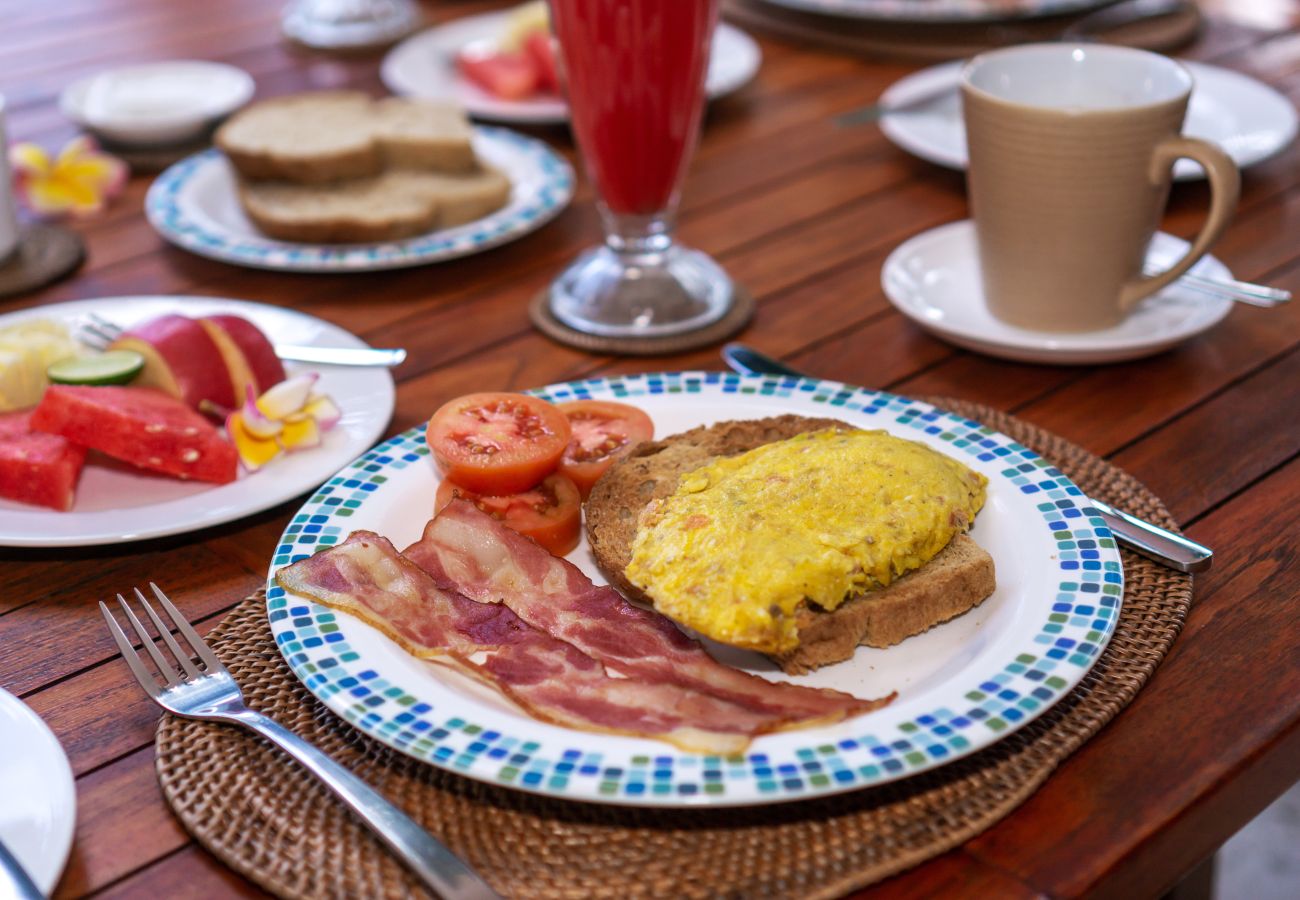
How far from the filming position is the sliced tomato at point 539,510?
1.21 m

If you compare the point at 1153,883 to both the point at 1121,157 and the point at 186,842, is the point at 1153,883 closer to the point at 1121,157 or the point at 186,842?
the point at 186,842

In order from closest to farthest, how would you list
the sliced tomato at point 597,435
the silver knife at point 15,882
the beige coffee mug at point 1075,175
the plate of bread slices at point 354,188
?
the silver knife at point 15,882 < the sliced tomato at point 597,435 < the beige coffee mug at point 1075,175 < the plate of bread slices at point 354,188

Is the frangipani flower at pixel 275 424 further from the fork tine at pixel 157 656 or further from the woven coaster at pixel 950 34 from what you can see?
the woven coaster at pixel 950 34

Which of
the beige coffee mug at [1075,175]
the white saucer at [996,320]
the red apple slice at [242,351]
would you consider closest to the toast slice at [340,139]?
the red apple slice at [242,351]

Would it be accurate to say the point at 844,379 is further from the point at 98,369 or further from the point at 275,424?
the point at 98,369

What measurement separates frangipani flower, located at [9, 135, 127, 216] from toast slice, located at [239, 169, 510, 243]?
0.27m

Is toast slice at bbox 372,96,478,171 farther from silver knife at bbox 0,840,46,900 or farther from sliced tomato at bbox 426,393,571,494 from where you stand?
silver knife at bbox 0,840,46,900

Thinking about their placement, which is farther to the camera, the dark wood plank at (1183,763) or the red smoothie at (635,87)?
the red smoothie at (635,87)

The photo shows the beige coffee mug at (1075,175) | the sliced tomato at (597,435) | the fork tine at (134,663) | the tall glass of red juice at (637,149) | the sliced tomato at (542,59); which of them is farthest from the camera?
the sliced tomato at (542,59)

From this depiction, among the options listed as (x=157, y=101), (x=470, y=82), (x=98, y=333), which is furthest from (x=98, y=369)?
(x=470, y=82)

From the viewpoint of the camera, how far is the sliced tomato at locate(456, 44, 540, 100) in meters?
2.43

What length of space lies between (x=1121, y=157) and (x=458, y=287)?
0.90 meters

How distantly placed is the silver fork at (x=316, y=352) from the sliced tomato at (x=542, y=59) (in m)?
1.03

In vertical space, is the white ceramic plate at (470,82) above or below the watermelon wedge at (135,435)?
below
